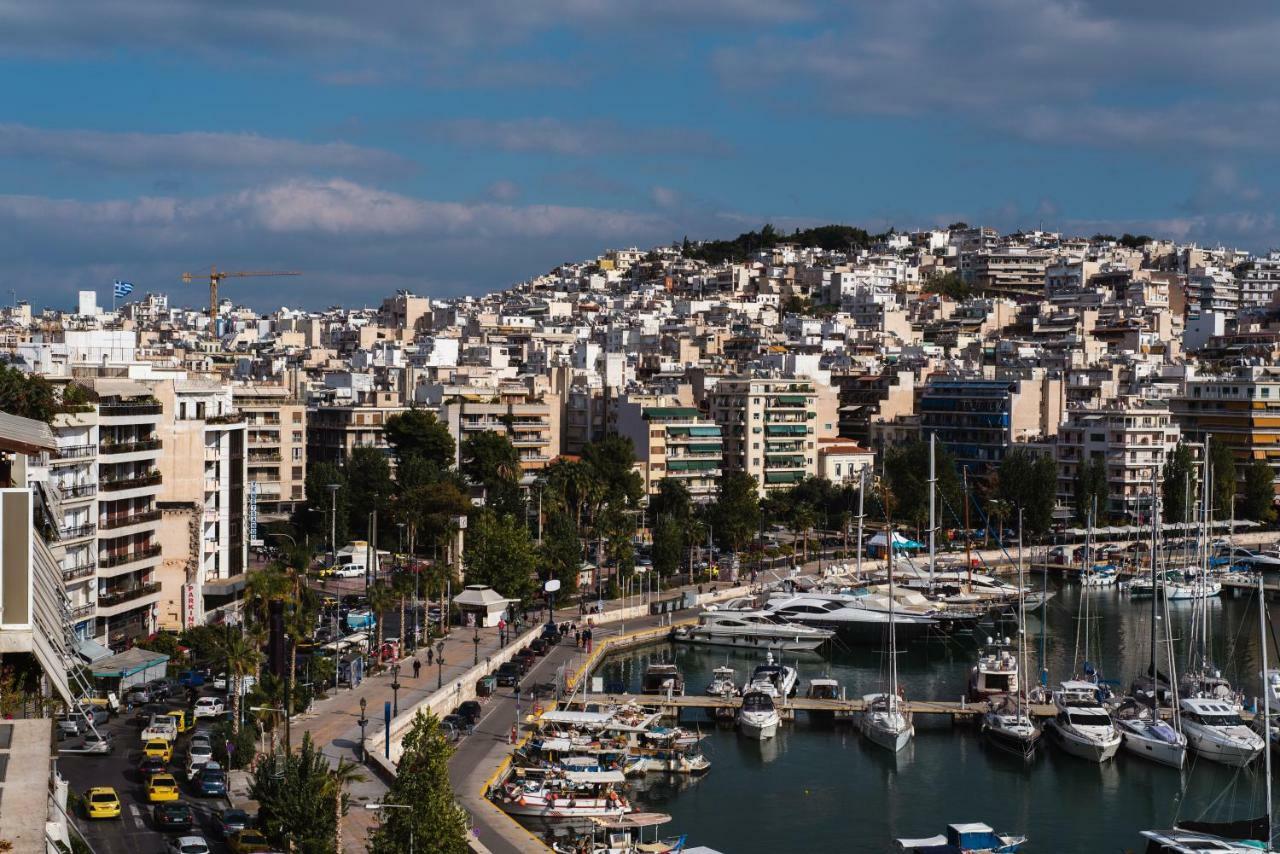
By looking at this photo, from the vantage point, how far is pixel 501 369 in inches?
4264

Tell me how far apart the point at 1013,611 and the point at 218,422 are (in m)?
31.6

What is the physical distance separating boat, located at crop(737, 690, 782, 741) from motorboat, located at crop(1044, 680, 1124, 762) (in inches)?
286

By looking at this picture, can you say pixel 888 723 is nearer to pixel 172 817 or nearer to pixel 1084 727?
pixel 1084 727

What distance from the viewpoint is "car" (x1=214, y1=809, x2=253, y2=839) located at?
28.6 metres

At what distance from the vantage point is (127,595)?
154 ft

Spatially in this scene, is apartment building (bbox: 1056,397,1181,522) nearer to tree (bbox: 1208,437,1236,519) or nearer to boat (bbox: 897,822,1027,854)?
tree (bbox: 1208,437,1236,519)

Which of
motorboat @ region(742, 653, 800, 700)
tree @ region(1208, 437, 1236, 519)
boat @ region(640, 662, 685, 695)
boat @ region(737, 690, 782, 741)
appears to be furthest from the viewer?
tree @ region(1208, 437, 1236, 519)

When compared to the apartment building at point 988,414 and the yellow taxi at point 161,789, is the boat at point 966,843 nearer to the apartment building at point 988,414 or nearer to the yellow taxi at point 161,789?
the yellow taxi at point 161,789

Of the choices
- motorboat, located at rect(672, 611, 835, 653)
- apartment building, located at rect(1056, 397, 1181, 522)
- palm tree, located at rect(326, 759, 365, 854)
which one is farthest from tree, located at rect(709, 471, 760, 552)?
palm tree, located at rect(326, 759, 365, 854)

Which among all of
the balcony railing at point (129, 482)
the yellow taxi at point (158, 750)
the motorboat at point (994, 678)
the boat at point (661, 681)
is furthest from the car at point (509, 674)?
the motorboat at point (994, 678)

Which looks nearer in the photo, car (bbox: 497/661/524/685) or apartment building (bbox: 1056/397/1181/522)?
car (bbox: 497/661/524/685)

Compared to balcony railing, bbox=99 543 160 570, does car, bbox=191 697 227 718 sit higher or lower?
lower

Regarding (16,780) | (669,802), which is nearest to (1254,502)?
(669,802)

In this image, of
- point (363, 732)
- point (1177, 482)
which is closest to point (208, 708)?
point (363, 732)
